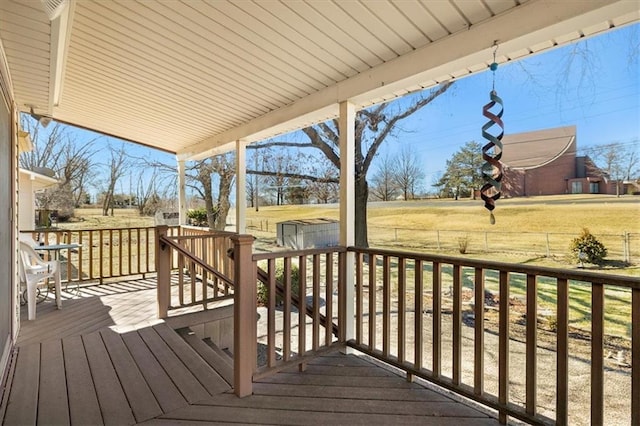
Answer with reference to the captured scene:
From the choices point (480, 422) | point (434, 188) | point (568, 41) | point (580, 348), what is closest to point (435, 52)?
point (568, 41)

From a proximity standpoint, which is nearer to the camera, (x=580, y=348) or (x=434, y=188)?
(x=580, y=348)

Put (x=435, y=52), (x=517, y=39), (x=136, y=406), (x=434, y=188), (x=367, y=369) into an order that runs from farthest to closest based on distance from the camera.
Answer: (x=434, y=188) < (x=367, y=369) < (x=435, y=52) < (x=136, y=406) < (x=517, y=39)

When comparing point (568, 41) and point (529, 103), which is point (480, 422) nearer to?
point (568, 41)

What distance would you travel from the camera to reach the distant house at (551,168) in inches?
130

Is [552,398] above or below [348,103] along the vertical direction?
below

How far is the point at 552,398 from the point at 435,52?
320 centimetres

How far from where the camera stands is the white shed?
3872 mm

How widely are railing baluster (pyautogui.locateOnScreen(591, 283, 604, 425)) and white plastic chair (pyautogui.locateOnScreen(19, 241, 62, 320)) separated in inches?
196

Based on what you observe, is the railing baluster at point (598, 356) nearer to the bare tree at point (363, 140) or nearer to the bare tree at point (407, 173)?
the bare tree at point (407, 173)

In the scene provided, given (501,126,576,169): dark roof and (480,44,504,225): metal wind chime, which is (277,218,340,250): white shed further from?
(501,126,576,169): dark roof

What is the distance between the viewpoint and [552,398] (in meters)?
3.05

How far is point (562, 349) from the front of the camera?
1777 mm

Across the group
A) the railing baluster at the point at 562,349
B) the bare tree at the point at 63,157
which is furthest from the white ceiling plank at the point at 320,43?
the bare tree at the point at 63,157

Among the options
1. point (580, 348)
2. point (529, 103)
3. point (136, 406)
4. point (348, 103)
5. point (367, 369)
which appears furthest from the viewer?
point (529, 103)
